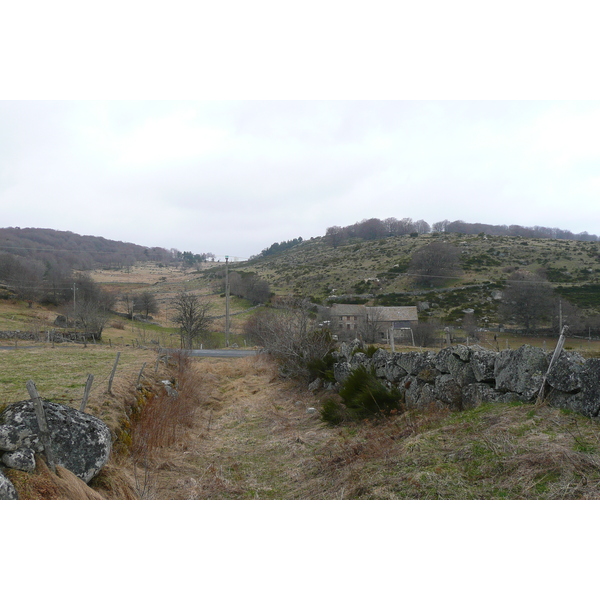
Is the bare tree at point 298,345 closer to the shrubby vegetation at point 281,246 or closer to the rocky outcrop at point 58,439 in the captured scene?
the rocky outcrop at point 58,439

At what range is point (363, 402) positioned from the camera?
9.33 m

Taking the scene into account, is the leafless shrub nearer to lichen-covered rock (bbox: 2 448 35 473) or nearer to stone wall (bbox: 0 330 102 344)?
lichen-covered rock (bbox: 2 448 35 473)

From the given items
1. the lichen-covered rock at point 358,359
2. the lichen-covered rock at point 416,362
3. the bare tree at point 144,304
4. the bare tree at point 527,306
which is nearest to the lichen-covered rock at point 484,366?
the lichen-covered rock at point 416,362

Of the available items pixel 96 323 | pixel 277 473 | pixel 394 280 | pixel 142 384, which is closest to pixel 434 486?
pixel 277 473

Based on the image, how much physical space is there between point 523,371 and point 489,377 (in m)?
0.90

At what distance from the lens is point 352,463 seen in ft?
20.1

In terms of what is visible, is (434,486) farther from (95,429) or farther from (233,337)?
(233,337)

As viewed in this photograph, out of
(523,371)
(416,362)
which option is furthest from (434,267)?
(523,371)

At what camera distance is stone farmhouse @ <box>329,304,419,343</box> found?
2795 cm

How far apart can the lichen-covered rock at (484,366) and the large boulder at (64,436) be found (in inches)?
249

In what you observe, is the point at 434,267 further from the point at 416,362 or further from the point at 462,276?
the point at 416,362

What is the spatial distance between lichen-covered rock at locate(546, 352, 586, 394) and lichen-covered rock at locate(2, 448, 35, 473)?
6.75 meters

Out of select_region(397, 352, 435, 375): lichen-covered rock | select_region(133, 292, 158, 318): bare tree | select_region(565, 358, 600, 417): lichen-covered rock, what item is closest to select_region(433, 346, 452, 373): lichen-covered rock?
select_region(397, 352, 435, 375): lichen-covered rock

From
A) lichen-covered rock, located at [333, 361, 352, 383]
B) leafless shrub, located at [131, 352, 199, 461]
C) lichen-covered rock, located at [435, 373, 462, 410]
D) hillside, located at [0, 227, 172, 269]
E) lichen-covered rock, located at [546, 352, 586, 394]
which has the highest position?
hillside, located at [0, 227, 172, 269]
